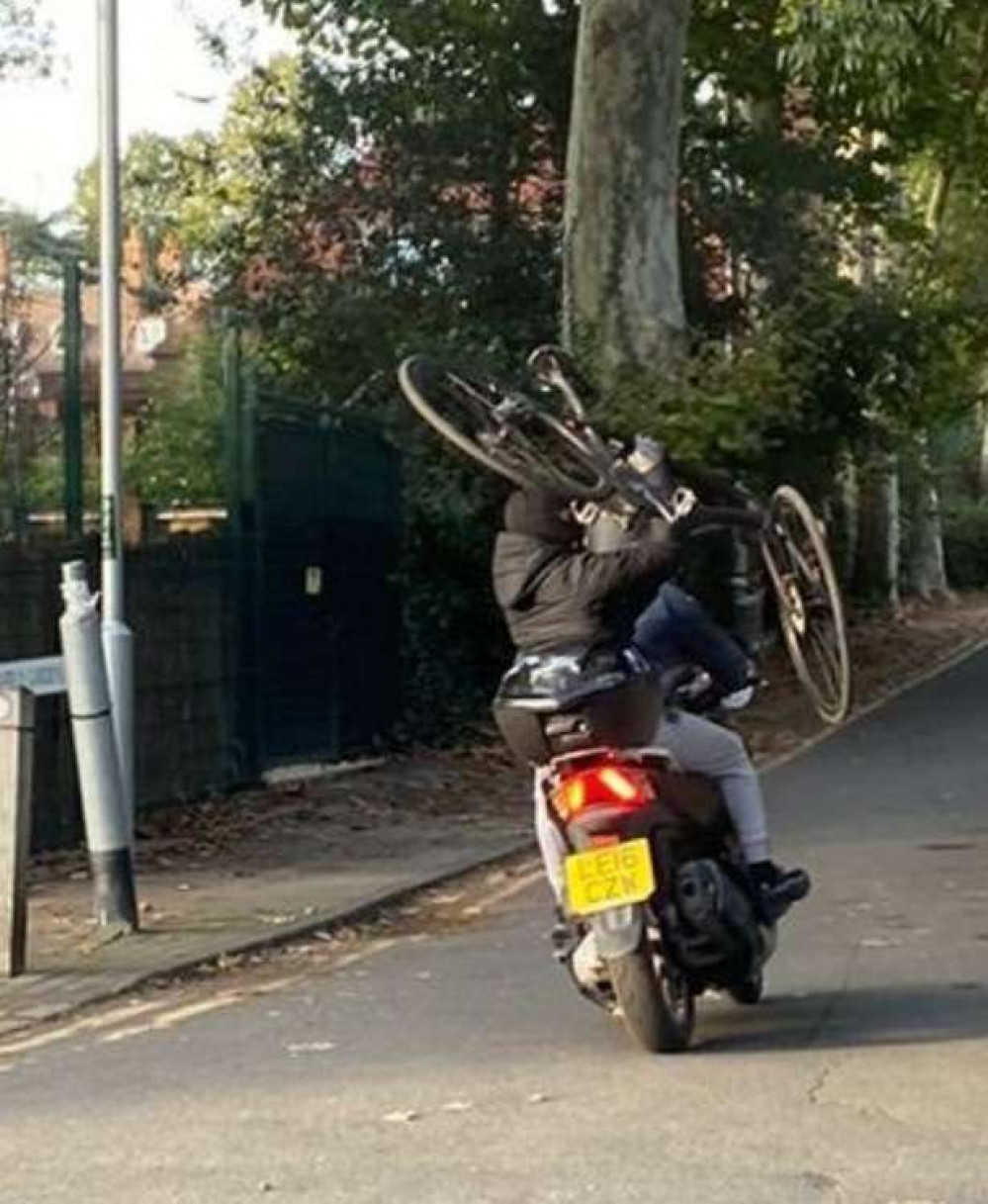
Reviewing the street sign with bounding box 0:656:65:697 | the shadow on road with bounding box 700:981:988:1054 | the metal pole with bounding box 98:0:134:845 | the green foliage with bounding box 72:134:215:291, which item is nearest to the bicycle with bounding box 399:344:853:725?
the shadow on road with bounding box 700:981:988:1054

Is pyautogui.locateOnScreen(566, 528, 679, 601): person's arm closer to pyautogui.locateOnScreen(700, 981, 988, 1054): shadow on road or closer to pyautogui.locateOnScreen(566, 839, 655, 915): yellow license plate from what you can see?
pyautogui.locateOnScreen(566, 839, 655, 915): yellow license plate

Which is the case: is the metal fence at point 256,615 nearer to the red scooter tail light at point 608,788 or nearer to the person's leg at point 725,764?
the person's leg at point 725,764

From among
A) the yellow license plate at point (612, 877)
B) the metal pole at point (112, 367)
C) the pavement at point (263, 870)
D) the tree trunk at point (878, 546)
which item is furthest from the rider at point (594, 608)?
the tree trunk at point (878, 546)

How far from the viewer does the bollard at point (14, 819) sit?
9.86 meters

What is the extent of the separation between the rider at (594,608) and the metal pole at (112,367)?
4.03 metres

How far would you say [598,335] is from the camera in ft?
69.4

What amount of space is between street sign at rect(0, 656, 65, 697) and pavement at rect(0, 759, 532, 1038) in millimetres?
1103

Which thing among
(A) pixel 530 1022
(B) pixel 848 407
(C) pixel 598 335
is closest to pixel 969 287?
(B) pixel 848 407

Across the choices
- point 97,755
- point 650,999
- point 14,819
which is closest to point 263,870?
point 97,755

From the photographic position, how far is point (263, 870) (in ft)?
42.4

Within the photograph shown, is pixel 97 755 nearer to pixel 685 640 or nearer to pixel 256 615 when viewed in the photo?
pixel 685 640

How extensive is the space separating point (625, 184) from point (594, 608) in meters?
13.9

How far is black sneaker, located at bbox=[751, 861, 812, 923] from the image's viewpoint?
26.9ft

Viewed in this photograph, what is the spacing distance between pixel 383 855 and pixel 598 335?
28.2ft
